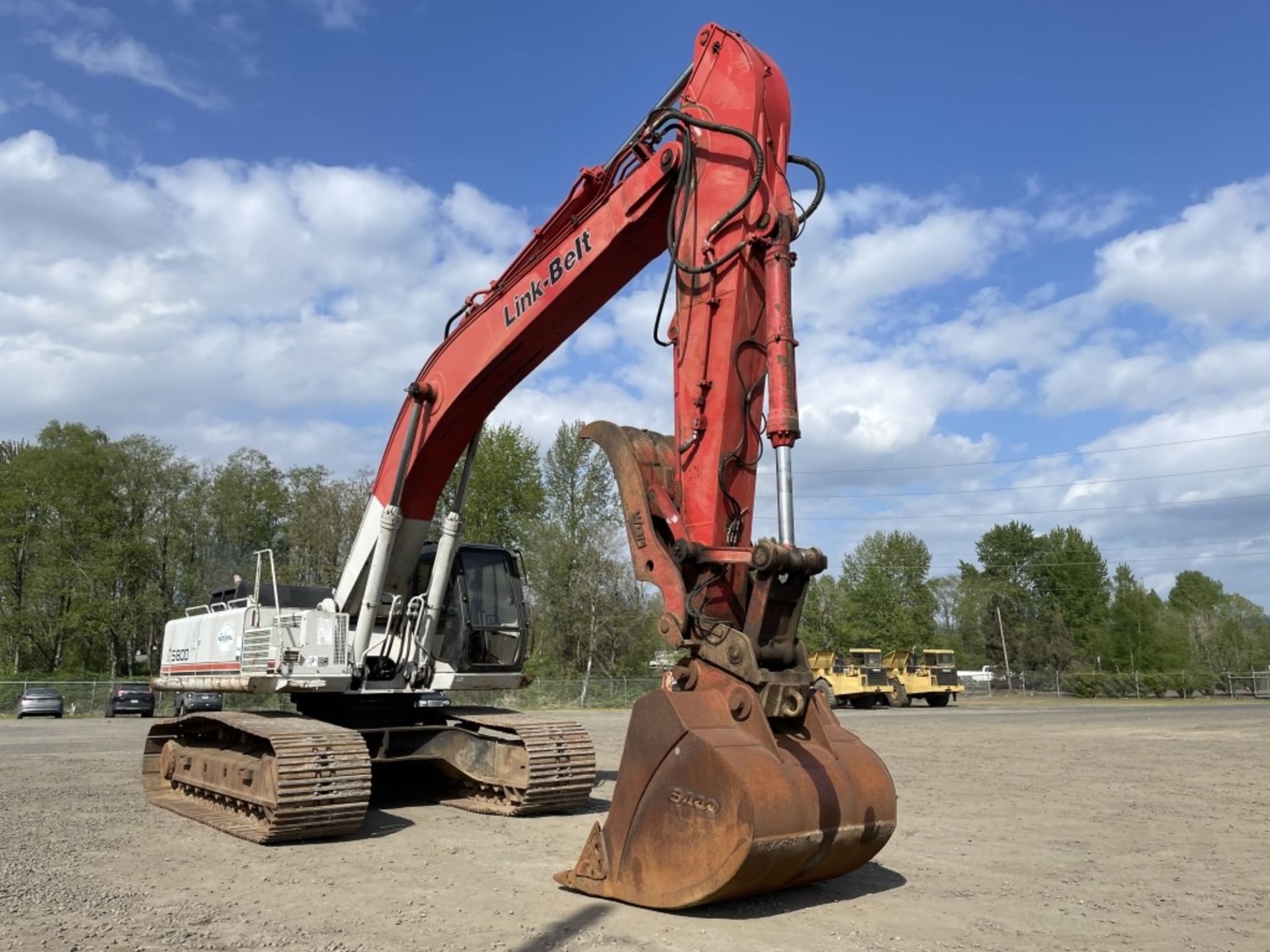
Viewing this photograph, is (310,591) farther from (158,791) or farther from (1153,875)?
(1153,875)

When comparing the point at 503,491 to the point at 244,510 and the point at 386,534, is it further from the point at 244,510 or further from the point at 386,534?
the point at 386,534

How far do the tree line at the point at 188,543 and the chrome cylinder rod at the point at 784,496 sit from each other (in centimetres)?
4042

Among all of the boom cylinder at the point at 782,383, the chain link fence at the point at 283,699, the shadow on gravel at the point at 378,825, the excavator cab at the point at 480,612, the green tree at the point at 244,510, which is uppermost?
the green tree at the point at 244,510

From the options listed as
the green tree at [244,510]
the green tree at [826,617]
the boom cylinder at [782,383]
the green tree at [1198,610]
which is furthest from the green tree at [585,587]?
the green tree at [1198,610]

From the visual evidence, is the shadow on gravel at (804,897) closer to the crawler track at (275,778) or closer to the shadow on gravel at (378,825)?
the crawler track at (275,778)

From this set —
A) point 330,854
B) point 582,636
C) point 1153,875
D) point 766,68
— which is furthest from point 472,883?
point 582,636

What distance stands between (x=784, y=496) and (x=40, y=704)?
34.0 metres

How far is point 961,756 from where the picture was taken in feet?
53.7

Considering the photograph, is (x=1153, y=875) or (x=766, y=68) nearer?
(x=766, y=68)

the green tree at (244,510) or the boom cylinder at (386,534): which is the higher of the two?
the green tree at (244,510)

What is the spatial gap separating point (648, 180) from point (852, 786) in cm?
416

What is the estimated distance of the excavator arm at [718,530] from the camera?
16.7 ft

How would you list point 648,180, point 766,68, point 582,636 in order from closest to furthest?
1. point 766,68
2. point 648,180
3. point 582,636

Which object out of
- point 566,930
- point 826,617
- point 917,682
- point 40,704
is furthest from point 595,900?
point 826,617
